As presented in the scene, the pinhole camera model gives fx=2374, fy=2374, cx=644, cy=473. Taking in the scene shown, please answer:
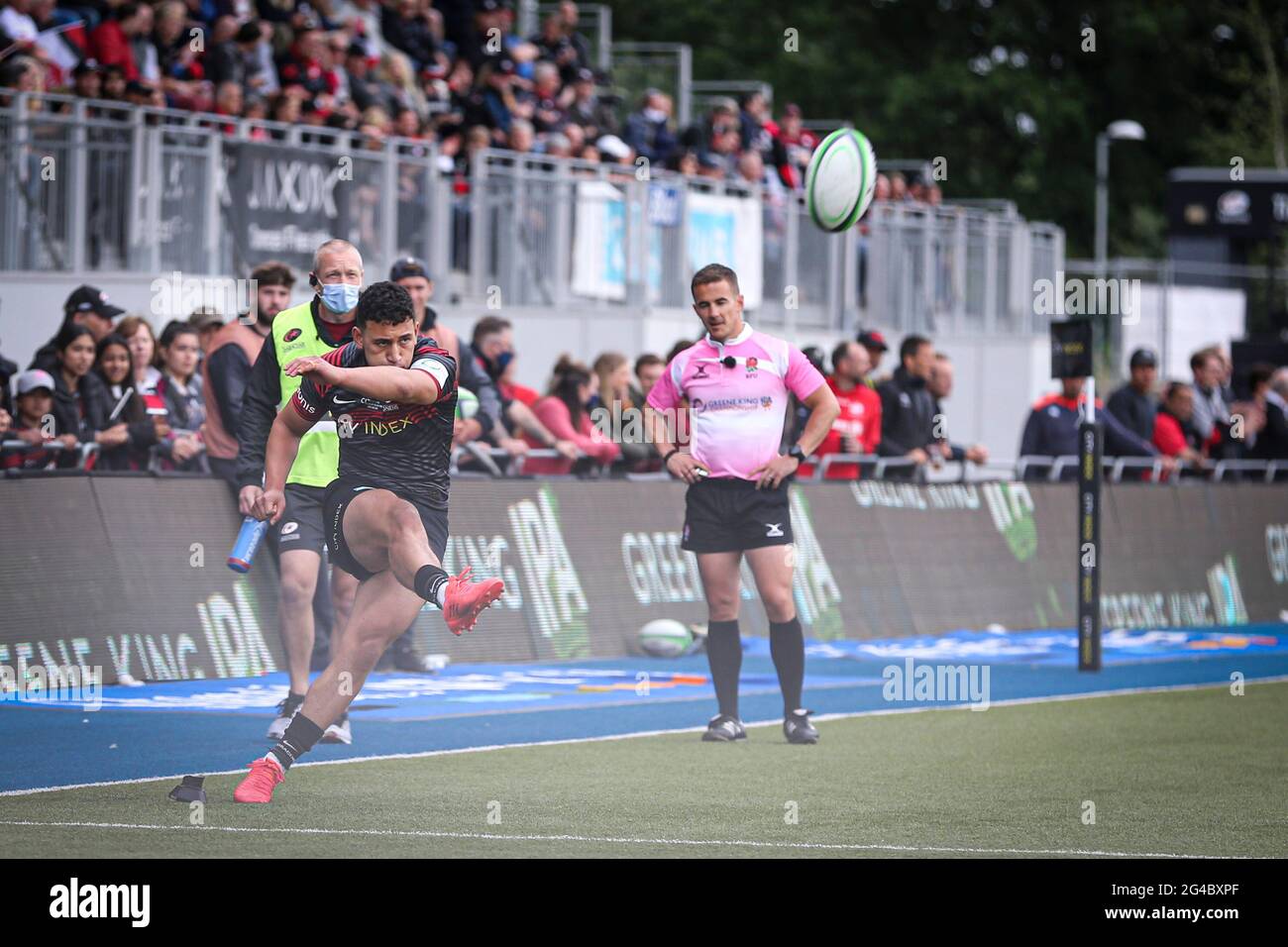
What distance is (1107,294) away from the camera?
114 feet

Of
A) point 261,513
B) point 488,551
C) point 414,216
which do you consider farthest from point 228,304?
point 261,513

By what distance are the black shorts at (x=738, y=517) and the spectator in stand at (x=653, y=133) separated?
13.2m

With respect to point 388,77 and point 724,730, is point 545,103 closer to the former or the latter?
point 388,77

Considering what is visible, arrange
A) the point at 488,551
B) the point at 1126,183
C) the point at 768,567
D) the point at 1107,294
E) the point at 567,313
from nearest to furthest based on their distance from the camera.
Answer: the point at 768,567
the point at 488,551
the point at 567,313
the point at 1107,294
the point at 1126,183

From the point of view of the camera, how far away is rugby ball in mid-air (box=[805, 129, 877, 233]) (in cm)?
1473

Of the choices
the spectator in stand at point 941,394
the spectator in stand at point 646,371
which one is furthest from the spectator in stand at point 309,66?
the spectator in stand at point 941,394

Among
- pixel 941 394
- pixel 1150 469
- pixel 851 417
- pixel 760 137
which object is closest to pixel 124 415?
pixel 851 417

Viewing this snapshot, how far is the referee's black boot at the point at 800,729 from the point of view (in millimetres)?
12328

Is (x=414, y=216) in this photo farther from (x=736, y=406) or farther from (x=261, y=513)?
(x=261, y=513)

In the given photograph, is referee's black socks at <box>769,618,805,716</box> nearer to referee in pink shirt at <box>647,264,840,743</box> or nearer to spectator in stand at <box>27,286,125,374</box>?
referee in pink shirt at <box>647,264,840,743</box>

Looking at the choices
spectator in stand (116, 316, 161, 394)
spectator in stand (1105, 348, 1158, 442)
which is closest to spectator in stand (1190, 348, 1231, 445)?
spectator in stand (1105, 348, 1158, 442)

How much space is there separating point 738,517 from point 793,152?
1544 centimetres

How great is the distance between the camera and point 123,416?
14914mm

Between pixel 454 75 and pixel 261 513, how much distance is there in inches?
567
